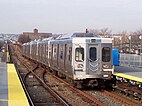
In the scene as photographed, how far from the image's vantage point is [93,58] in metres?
17.4

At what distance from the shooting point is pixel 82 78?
671 inches

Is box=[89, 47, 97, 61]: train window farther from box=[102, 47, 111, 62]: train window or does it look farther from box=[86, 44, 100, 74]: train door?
box=[102, 47, 111, 62]: train window

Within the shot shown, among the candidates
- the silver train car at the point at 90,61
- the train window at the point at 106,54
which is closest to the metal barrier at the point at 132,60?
the train window at the point at 106,54

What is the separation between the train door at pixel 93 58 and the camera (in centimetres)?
1720

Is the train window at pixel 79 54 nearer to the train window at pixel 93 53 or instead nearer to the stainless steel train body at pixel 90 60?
the stainless steel train body at pixel 90 60

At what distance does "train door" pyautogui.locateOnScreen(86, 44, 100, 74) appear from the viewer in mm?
17203

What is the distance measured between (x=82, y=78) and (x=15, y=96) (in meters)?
4.91

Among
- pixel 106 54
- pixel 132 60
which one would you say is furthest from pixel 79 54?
pixel 132 60

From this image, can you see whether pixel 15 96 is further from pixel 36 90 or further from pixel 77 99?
pixel 36 90

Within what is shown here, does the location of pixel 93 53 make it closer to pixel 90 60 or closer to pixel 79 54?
pixel 90 60

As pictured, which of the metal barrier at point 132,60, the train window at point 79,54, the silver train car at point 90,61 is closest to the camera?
the silver train car at point 90,61

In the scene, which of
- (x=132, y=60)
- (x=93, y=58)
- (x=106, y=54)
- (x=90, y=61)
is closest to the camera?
(x=90, y=61)

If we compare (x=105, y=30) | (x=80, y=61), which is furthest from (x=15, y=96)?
(x=105, y=30)

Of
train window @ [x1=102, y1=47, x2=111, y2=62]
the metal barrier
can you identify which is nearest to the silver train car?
train window @ [x1=102, y1=47, x2=111, y2=62]
